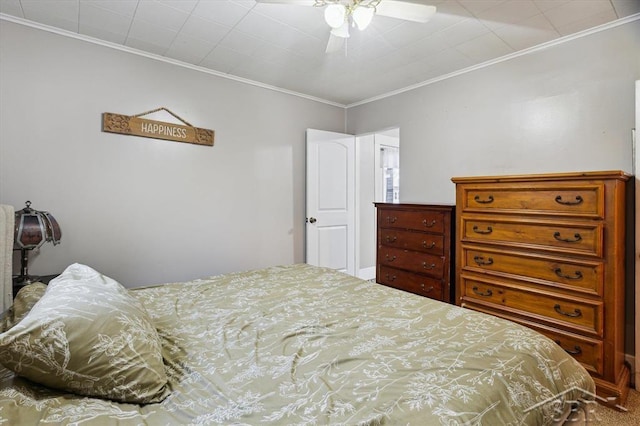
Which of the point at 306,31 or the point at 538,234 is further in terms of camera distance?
the point at 306,31

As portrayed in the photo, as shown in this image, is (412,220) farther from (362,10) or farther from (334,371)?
(334,371)

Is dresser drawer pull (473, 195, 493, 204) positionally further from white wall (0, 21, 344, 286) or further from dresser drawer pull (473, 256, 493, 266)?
white wall (0, 21, 344, 286)

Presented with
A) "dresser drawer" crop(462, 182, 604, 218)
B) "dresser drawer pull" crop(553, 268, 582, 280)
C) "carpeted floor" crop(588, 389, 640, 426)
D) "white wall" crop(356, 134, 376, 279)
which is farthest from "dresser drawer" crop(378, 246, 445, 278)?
"white wall" crop(356, 134, 376, 279)

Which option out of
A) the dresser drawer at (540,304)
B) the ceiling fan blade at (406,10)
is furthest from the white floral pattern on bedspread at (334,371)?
the ceiling fan blade at (406,10)

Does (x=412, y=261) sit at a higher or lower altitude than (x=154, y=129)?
lower

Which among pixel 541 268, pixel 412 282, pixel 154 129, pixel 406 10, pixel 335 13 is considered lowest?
pixel 412 282

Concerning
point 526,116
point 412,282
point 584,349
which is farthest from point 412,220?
point 584,349

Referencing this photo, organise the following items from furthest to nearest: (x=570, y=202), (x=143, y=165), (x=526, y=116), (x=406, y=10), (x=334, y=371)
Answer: (x=143, y=165) → (x=526, y=116) → (x=570, y=202) → (x=406, y=10) → (x=334, y=371)

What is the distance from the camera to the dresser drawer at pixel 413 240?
112 inches

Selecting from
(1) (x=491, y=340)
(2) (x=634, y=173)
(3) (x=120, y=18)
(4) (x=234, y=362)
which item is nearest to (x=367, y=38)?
(3) (x=120, y=18)

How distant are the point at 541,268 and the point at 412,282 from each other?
1116 millimetres

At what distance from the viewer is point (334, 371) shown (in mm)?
1017

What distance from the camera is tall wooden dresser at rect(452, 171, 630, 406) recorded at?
1936 mm

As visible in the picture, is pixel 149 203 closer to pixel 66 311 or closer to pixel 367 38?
pixel 66 311
